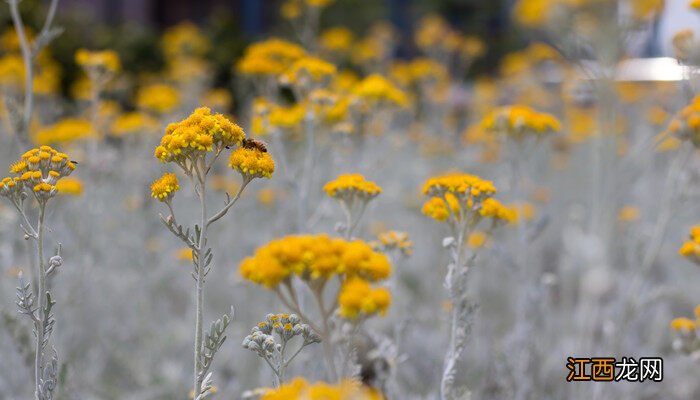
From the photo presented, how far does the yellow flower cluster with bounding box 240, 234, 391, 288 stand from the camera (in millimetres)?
1284

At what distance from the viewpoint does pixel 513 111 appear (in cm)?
303

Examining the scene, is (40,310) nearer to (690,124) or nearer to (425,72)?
(690,124)

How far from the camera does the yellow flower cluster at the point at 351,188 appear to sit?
1.93m

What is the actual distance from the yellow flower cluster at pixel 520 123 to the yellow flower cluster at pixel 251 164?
154 centimetres

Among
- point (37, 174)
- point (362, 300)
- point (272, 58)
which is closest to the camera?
point (362, 300)

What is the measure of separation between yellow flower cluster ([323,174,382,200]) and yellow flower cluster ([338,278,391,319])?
0.69 m

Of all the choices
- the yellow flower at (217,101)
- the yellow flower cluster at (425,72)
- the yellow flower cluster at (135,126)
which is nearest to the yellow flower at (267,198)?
the yellow flower at (217,101)

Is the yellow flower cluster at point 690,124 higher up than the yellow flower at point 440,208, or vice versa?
the yellow flower cluster at point 690,124

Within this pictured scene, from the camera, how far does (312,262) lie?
129cm

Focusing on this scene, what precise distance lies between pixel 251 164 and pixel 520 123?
5.20ft

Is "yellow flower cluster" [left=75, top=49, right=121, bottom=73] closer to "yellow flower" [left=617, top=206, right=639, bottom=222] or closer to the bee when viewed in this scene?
the bee

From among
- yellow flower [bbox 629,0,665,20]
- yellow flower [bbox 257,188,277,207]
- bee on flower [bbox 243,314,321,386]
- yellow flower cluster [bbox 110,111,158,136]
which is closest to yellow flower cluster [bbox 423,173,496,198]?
bee on flower [bbox 243,314,321,386]

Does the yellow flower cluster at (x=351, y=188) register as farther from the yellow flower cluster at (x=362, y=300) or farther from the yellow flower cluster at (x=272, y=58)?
the yellow flower cluster at (x=272, y=58)

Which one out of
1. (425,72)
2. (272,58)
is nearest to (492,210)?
(272,58)
